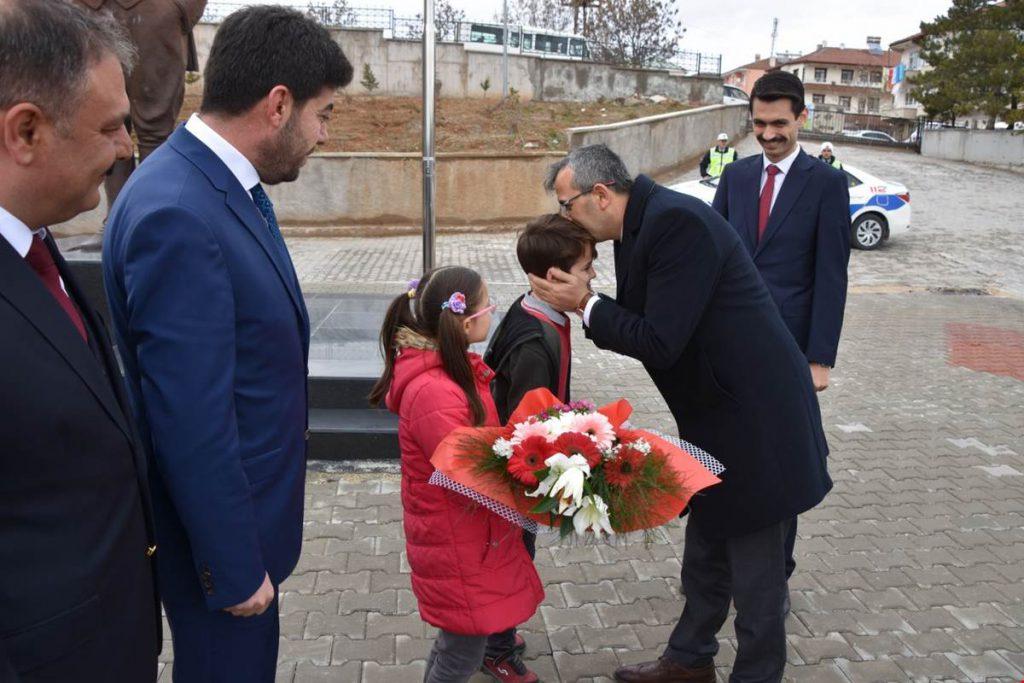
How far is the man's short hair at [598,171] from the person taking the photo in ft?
8.53

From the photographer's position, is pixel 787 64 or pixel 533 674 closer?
pixel 533 674

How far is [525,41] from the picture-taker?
2902cm

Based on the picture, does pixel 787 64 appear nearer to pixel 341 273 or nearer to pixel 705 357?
pixel 341 273

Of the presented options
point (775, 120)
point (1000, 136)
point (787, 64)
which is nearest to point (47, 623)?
point (775, 120)

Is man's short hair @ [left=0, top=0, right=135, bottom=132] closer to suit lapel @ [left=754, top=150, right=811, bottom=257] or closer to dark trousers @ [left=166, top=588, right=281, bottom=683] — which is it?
dark trousers @ [left=166, top=588, right=281, bottom=683]

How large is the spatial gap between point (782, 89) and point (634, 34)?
1118 inches

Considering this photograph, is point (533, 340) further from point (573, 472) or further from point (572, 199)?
point (573, 472)

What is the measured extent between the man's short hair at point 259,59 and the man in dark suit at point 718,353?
99cm

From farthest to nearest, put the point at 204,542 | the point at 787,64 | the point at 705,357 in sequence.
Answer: the point at 787,64
the point at 705,357
the point at 204,542

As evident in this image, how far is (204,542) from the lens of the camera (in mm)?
1788

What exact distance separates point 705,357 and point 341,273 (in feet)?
30.9

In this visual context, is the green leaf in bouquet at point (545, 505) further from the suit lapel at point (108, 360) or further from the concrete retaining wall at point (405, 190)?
the concrete retaining wall at point (405, 190)

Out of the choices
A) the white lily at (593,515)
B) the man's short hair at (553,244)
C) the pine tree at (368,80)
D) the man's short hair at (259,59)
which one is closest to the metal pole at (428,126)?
the man's short hair at (553,244)

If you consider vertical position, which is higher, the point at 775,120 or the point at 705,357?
the point at 775,120
